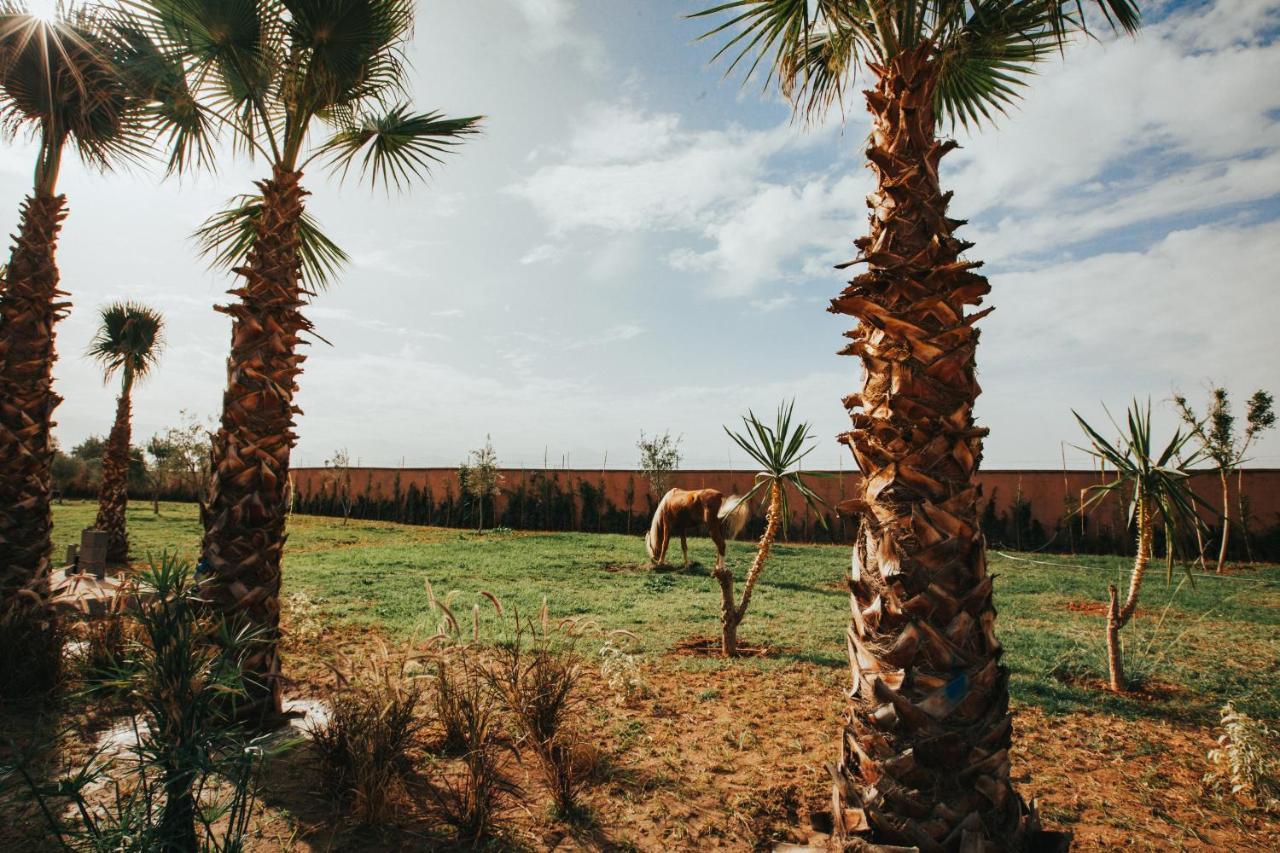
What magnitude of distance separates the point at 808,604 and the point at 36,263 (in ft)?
37.6

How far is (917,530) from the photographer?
2.54 m

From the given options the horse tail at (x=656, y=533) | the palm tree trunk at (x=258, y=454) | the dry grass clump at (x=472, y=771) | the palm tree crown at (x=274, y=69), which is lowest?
the dry grass clump at (x=472, y=771)

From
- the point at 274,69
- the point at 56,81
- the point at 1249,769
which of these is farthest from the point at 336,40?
the point at 1249,769

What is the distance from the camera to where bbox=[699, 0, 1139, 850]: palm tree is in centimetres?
246

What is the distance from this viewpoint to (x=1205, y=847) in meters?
3.43

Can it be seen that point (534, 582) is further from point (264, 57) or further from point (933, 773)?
point (933, 773)

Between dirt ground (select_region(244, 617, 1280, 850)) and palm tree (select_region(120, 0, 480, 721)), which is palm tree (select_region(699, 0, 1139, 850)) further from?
palm tree (select_region(120, 0, 480, 721))

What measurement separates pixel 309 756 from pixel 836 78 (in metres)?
6.39

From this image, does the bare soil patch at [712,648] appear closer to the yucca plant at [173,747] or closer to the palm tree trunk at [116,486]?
the yucca plant at [173,747]

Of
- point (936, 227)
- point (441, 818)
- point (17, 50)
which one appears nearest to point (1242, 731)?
point (936, 227)

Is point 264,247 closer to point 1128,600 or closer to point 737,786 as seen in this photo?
point 737,786

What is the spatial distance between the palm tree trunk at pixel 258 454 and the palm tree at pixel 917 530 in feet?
14.1

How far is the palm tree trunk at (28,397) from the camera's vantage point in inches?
234

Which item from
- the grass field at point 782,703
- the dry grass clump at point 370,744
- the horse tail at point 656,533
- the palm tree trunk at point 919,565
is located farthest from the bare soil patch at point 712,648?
the horse tail at point 656,533
